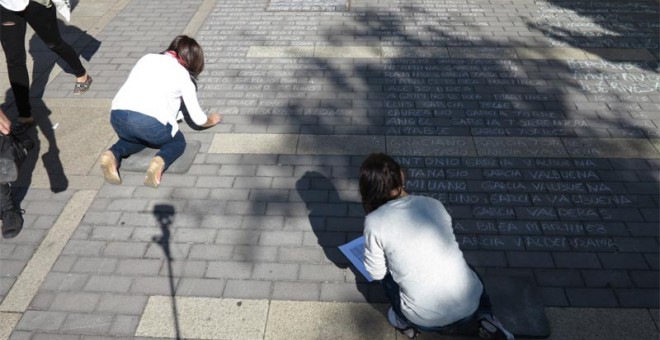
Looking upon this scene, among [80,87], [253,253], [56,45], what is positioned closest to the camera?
[253,253]

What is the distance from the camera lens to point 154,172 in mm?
4750

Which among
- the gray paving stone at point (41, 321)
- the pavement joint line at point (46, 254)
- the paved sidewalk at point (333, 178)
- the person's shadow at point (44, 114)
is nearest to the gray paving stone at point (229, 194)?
the paved sidewalk at point (333, 178)

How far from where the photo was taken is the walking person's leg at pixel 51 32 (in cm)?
550

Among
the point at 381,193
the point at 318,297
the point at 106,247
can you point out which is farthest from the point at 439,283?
the point at 106,247

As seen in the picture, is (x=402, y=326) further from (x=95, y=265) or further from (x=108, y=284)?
(x=95, y=265)

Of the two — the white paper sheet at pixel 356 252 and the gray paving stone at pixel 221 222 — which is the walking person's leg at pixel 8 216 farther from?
the white paper sheet at pixel 356 252

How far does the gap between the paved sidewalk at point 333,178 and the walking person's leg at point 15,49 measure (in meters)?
0.45

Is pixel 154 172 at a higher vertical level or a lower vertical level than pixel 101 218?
higher

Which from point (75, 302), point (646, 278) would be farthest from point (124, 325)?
point (646, 278)

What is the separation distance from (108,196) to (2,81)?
3.19 m

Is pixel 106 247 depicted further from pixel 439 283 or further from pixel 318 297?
pixel 439 283

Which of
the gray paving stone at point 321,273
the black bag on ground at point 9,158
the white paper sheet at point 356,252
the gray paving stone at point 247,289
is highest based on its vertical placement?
the black bag on ground at point 9,158

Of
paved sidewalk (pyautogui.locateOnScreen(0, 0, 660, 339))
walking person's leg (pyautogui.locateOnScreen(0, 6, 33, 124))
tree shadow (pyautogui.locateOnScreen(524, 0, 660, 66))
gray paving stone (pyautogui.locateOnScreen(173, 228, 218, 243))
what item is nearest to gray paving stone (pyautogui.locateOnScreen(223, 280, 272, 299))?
paved sidewalk (pyautogui.locateOnScreen(0, 0, 660, 339))

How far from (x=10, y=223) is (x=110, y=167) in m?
0.96
